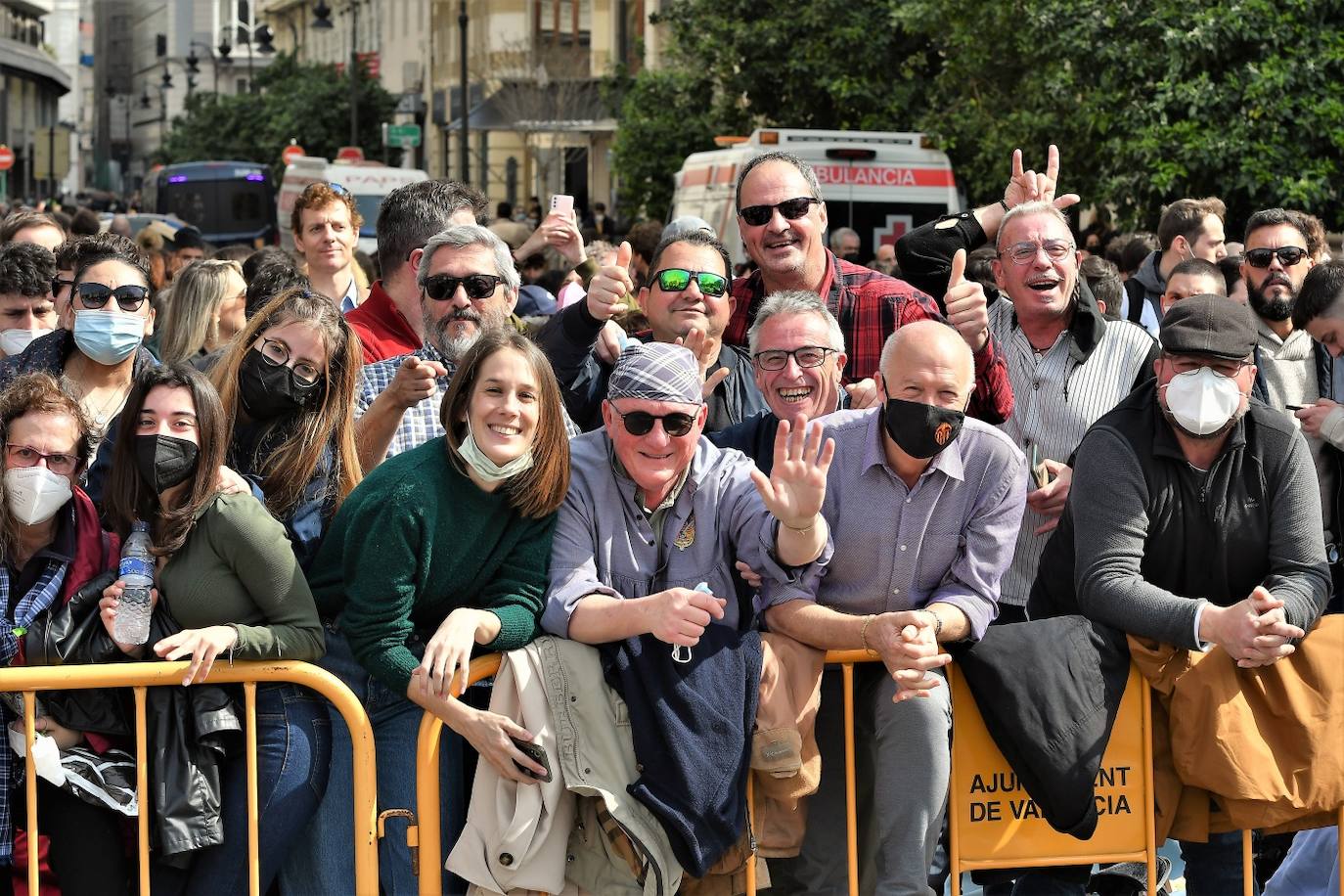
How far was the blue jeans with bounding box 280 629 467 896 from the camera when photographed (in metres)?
4.48

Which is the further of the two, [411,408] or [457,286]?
[457,286]

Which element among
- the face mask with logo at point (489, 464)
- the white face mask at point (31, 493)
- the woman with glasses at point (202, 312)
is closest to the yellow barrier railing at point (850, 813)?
the face mask with logo at point (489, 464)

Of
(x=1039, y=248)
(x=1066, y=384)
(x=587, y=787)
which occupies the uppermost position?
Result: (x=1039, y=248)

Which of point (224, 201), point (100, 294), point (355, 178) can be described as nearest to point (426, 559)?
point (100, 294)

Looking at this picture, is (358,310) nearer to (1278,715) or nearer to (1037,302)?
(1037,302)

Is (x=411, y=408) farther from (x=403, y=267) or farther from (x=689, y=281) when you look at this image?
(x=403, y=267)

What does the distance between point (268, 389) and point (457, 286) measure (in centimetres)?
75

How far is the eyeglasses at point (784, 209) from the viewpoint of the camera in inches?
232

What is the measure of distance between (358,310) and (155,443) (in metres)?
1.85

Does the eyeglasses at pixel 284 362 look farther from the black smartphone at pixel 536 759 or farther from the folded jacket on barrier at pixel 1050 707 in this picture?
the folded jacket on barrier at pixel 1050 707

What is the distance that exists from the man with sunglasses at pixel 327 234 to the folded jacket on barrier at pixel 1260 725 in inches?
155

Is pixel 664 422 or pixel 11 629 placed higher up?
pixel 664 422

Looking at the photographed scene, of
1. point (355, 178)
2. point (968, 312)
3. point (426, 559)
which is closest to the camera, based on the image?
point (426, 559)

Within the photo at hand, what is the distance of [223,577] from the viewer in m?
4.34
